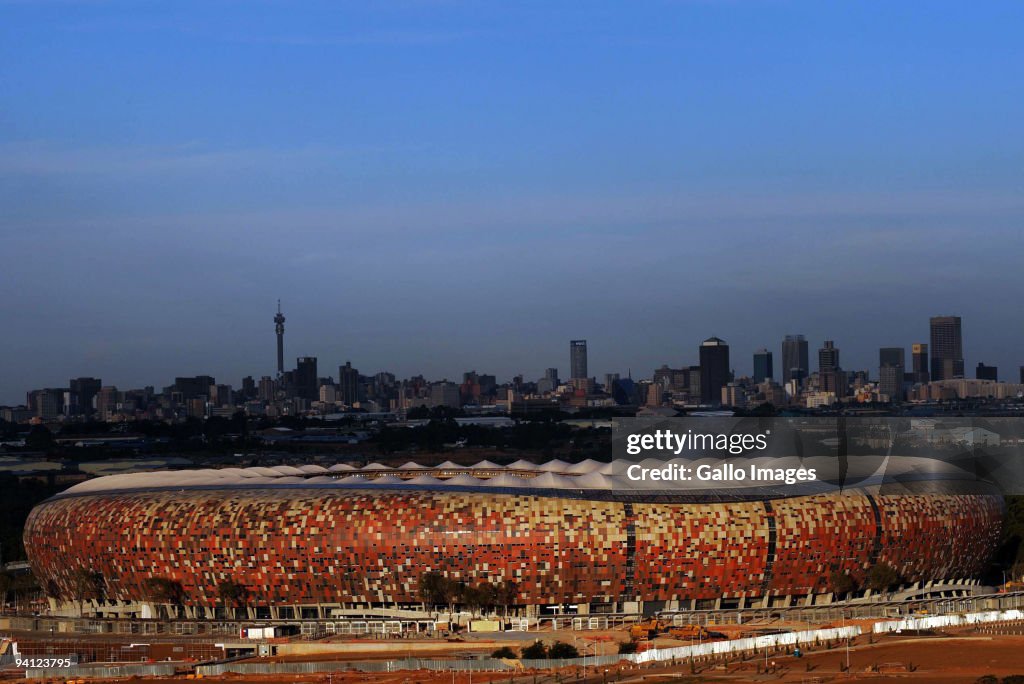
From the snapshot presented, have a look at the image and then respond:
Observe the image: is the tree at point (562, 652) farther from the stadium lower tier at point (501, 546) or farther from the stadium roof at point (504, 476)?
the stadium roof at point (504, 476)

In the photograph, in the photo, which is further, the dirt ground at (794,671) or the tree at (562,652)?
the tree at (562,652)

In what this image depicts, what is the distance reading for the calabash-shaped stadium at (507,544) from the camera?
325 ft

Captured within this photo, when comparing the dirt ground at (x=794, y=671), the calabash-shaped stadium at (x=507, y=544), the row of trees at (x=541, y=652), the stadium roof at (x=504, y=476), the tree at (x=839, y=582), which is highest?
the stadium roof at (x=504, y=476)

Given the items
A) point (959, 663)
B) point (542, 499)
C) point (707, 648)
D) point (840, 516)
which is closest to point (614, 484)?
point (542, 499)

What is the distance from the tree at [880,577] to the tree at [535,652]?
2648 cm

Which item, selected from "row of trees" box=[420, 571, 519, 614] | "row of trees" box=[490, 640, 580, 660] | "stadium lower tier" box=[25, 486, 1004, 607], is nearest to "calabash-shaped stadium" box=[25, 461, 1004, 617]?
"stadium lower tier" box=[25, 486, 1004, 607]

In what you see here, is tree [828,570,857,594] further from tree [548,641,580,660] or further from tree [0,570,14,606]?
tree [0,570,14,606]

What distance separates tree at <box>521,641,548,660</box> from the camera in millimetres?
81656

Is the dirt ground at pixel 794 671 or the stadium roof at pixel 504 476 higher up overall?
the stadium roof at pixel 504 476

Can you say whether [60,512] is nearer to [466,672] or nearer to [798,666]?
[466,672]

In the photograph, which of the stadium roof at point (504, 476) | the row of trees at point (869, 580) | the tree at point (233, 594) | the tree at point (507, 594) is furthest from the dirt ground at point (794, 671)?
the stadium roof at point (504, 476)

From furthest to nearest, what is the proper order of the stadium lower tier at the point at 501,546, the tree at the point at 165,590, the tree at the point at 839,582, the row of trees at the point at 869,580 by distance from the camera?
1. the tree at the point at 165,590
2. the row of trees at the point at 869,580
3. the tree at the point at 839,582
4. the stadium lower tier at the point at 501,546

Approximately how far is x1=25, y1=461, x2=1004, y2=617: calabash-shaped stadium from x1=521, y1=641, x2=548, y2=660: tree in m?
14.9

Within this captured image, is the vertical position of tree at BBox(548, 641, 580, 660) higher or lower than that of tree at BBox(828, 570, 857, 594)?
lower
